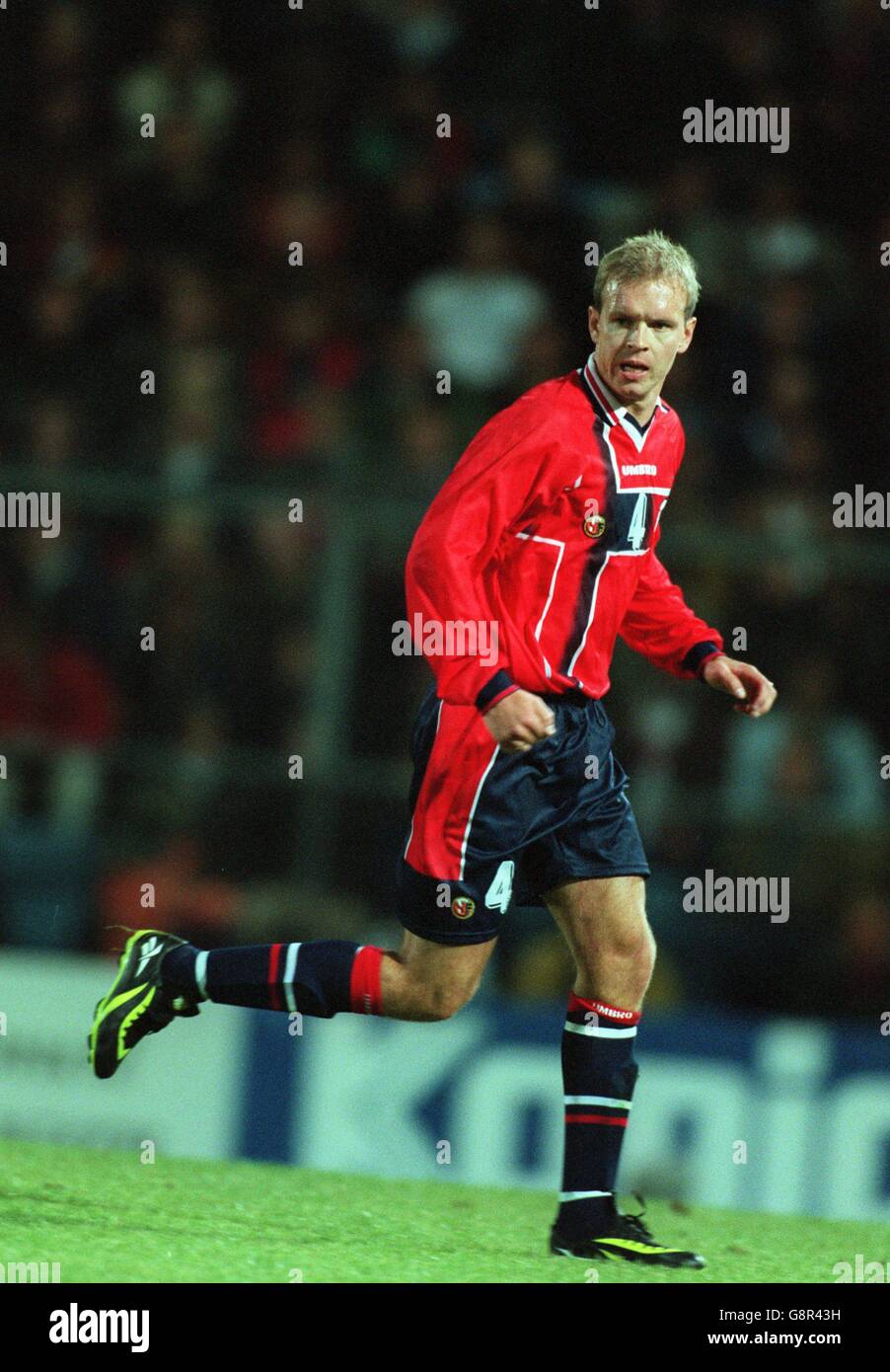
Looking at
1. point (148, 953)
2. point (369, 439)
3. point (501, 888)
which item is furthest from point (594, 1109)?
point (369, 439)

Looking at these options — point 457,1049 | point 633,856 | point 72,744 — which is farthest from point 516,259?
point 633,856

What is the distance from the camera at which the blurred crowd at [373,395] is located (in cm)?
792

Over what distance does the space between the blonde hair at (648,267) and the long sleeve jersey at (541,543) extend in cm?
20

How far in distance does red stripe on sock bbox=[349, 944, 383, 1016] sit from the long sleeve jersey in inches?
26.6

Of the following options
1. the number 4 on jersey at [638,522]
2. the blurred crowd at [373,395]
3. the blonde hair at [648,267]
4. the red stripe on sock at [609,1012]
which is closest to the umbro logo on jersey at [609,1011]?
the red stripe on sock at [609,1012]

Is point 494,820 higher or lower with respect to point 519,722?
lower

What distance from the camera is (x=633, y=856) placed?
4.64 metres

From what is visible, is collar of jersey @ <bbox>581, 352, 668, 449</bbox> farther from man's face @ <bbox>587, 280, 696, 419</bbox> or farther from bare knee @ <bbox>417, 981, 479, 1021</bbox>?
bare knee @ <bbox>417, 981, 479, 1021</bbox>

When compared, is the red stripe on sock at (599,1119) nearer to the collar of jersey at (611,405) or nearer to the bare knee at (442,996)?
the bare knee at (442,996)

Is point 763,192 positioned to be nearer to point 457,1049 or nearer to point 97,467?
point 97,467

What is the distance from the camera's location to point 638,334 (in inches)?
176

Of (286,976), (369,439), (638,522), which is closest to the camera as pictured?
(638,522)

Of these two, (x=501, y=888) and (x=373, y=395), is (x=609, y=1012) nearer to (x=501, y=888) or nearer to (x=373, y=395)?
(x=501, y=888)

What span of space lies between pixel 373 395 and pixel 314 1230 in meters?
4.92
